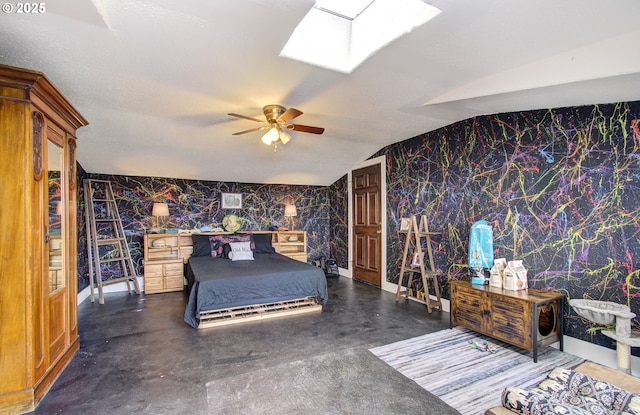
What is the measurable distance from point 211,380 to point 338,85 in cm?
Result: 281

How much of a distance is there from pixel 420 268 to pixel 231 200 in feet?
12.9

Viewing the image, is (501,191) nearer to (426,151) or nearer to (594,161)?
(594,161)

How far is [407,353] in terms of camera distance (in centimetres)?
289

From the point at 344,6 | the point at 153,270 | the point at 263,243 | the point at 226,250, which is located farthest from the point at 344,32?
the point at 153,270

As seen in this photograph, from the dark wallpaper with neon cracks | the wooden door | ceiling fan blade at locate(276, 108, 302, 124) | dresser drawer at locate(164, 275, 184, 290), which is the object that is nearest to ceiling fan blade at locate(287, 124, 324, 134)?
ceiling fan blade at locate(276, 108, 302, 124)

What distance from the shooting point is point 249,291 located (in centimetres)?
381

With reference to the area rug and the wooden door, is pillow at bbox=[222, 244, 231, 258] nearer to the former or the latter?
the wooden door

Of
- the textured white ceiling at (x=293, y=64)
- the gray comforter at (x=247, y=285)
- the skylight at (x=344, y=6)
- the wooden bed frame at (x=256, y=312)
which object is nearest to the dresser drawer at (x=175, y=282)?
the gray comforter at (x=247, y=285)

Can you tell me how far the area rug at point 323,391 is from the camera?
6.77ft

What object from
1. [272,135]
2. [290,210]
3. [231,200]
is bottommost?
[290,210]

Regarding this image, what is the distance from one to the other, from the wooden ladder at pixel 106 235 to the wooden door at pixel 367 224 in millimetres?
4012

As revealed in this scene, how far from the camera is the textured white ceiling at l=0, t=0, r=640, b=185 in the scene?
6.37 ft

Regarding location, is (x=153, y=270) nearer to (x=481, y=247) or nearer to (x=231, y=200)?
(x=231, y=200)

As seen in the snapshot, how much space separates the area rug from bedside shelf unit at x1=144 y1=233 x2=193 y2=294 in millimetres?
3281
